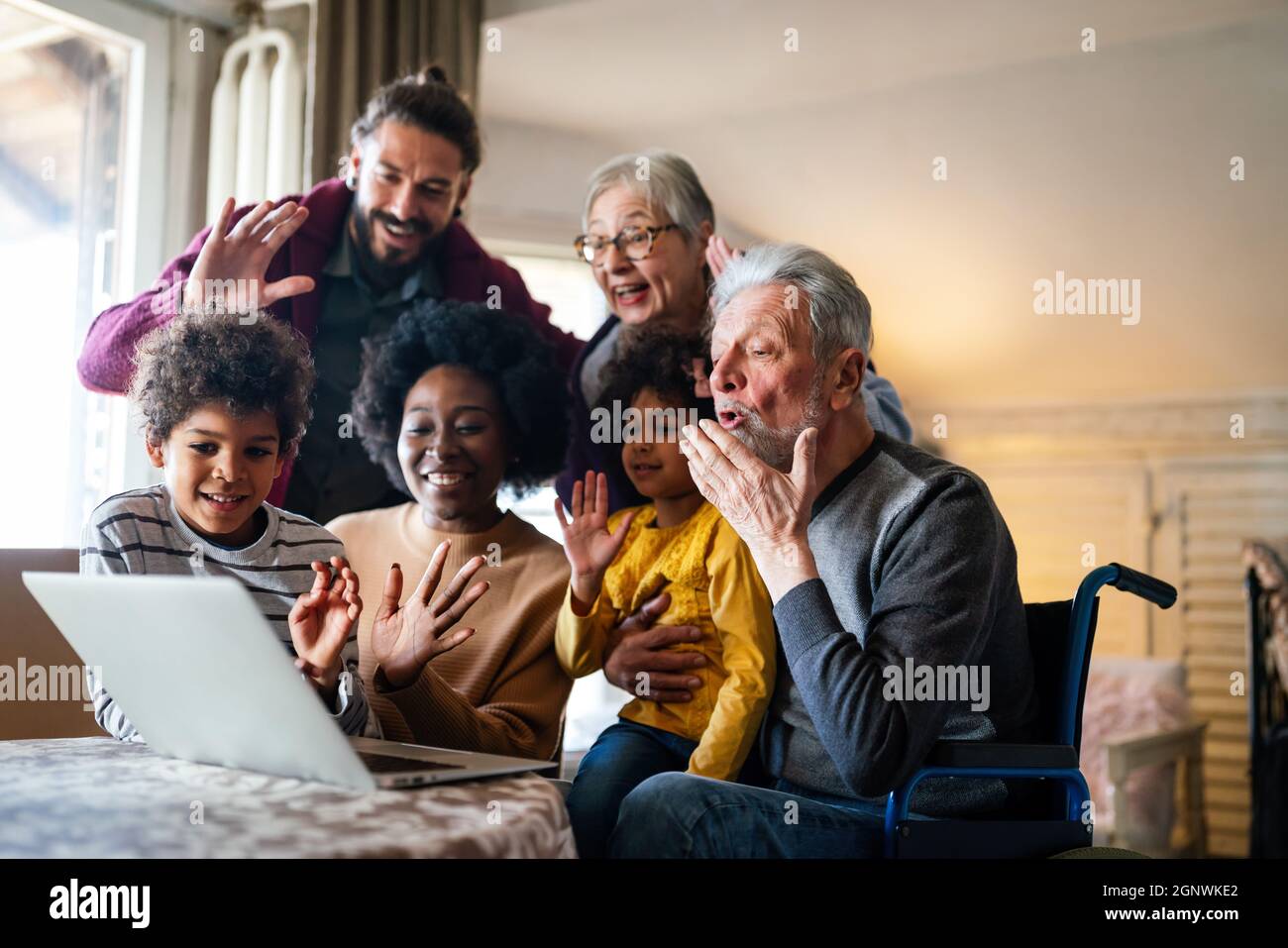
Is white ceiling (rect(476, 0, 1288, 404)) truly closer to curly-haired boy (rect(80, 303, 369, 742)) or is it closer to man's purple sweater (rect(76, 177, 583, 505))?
man's purple sweater (rect(76, 177, 583, 505))

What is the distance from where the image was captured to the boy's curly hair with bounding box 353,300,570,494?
1.97 m

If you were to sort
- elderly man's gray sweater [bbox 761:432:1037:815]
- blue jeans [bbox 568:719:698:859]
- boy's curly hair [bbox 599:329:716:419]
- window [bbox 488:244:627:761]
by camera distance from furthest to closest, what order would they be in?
window [bbox 488:244:627:761]
boy's curly hair [bbox 599:329:716:419]
blue jeans [bbox 568:719:698:859]
elderly man's gray sweater [bbox 761:432:1037:815]

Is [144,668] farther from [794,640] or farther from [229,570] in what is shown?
[794,640]

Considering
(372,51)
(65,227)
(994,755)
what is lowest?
(994,755)

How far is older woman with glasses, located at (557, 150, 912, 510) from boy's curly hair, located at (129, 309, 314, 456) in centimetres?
56

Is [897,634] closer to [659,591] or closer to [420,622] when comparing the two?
[659,591]

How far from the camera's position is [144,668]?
3.73 ft

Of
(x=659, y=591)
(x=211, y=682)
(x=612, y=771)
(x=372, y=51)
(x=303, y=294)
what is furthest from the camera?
(x=372, y=51)

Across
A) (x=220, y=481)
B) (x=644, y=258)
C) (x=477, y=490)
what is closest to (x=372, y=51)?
(x=644, y=258)

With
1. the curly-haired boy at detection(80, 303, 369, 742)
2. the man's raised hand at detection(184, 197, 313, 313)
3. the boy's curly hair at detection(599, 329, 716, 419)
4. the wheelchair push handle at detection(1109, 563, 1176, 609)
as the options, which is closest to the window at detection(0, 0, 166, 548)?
the man's raised hand at detection(184, 197, 313, 313)

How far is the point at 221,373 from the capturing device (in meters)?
1.64

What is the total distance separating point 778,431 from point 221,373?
2.63 ft

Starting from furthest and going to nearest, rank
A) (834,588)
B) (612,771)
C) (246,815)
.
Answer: (612,771) < (834,588) < (246,815)

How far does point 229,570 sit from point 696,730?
718mm
